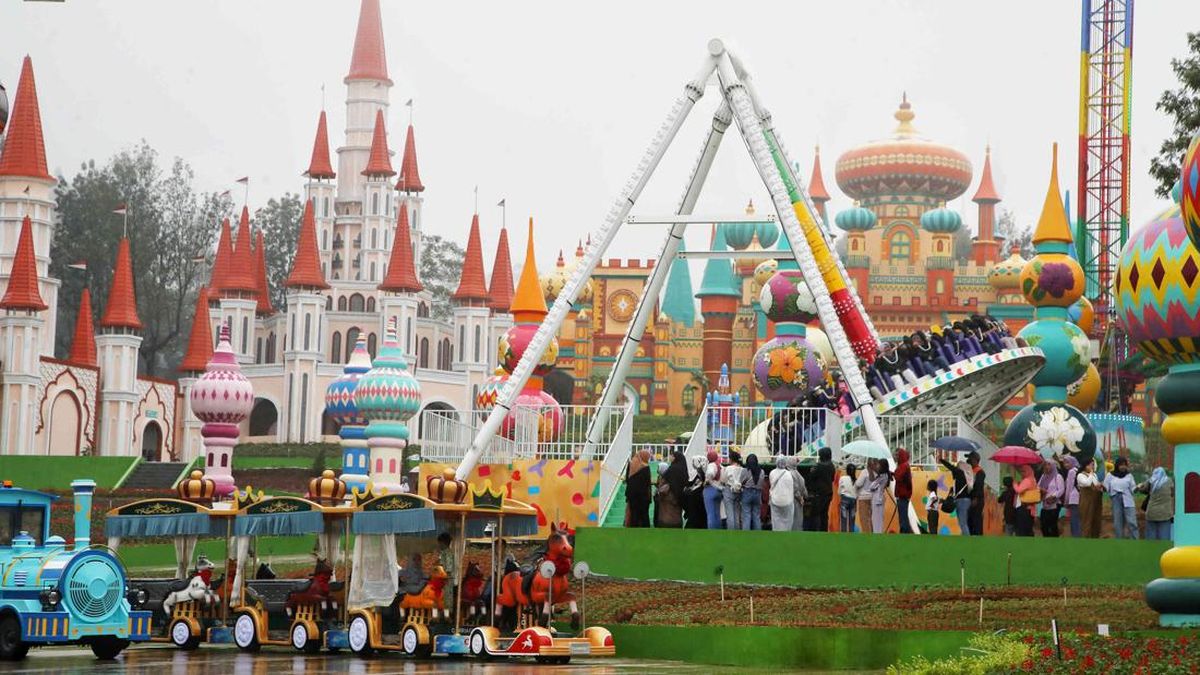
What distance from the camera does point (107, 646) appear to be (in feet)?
55.9

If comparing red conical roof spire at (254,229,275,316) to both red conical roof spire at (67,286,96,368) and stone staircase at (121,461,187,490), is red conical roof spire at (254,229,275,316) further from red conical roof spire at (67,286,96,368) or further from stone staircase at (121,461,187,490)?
stone staircase at (121,461,187,490)

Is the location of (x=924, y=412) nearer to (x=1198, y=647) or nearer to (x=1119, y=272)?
(x=1119, y=272)

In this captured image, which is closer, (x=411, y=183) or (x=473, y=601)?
(x=473, y=601)

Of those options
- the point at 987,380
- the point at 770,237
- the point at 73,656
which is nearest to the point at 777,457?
the point at 987,380

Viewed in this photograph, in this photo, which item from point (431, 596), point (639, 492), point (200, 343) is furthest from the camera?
point (200, 343)

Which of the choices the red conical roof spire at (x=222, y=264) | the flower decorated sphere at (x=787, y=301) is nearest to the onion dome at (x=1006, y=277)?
the flower decorated sphere at (x=787, y=301)

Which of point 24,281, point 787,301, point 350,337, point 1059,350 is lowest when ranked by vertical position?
point 1059,350

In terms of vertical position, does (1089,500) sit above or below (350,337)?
below

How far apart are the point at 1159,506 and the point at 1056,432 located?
4611mm

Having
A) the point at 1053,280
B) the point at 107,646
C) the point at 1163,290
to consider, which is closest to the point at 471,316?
the point at 1053,280

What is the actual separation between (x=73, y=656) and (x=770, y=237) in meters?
43.1

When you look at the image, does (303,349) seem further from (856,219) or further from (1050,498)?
(1050,498)

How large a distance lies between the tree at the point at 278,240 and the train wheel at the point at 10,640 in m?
72.7

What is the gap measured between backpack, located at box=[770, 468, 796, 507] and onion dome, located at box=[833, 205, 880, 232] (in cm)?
4996
